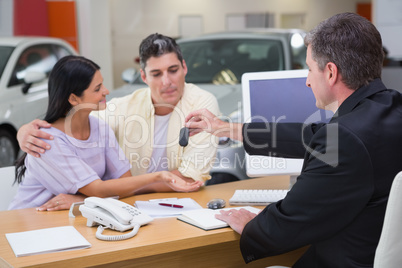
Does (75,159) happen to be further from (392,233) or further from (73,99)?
(392,233)

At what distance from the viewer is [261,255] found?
1.94m

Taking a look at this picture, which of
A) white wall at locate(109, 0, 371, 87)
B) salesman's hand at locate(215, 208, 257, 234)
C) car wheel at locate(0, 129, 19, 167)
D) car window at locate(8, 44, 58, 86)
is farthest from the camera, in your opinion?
white wall at locate(109, 0, 371, 87)

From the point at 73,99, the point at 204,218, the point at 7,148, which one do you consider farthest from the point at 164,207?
the point at 7,148

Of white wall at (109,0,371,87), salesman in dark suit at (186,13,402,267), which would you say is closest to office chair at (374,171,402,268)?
salesman in dark suit at (186,13,402,267)

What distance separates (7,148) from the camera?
534cm

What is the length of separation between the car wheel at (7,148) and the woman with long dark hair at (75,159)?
2.68 meters

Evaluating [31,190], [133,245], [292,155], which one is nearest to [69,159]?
[31,190]

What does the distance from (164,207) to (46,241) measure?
58 cm

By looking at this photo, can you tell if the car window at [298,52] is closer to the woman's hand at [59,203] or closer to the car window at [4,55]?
the car window at [4,55]

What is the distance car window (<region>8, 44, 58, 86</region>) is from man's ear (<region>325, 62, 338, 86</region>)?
4.26 meters

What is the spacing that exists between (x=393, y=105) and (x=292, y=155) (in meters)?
0.67

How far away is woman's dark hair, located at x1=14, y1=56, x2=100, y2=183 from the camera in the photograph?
104 inches

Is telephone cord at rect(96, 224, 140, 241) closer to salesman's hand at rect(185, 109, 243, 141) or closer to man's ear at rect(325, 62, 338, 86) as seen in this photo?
salesman's hand at rect(185, 109, 243, 141)

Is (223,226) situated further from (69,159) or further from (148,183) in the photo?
(69,159)
